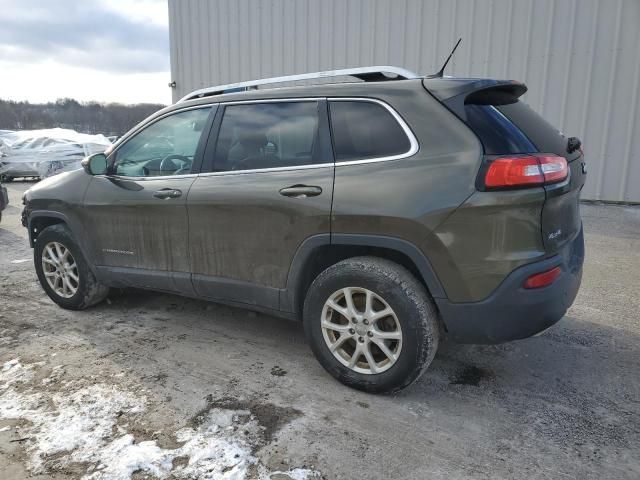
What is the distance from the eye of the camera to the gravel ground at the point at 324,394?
231 centimetres

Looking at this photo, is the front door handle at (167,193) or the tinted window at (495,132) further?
the front door handle at (167,193)

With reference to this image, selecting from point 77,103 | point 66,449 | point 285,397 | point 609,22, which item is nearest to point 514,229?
point 285,397

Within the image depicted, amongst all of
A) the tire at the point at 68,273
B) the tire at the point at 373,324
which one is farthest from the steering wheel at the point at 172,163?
the tire at the point at 373,324

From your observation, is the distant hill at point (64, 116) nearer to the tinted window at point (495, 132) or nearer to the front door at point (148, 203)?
the front door at point (148, 203)

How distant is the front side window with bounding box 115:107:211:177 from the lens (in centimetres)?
355

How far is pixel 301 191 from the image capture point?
2928mm

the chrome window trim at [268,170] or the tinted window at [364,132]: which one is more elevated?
the tinted window at [364,132]

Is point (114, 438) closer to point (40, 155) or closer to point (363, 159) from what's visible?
point (363, 159)

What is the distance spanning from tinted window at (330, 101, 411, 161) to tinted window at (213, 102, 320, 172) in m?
0.15

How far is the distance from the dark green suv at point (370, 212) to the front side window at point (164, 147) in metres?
0.02

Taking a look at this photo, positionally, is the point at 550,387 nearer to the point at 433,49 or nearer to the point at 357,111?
the point at 357,111

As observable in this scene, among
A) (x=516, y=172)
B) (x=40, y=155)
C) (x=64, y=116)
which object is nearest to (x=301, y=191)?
(x=516, y=172)

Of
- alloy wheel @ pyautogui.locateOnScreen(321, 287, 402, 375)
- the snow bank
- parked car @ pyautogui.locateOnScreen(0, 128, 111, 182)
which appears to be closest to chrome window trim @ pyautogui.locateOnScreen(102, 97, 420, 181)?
alloy wheel @ pyautogui.locateOnScreen(321, 287, 402, 375)

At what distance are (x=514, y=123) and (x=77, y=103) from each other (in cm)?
6110
